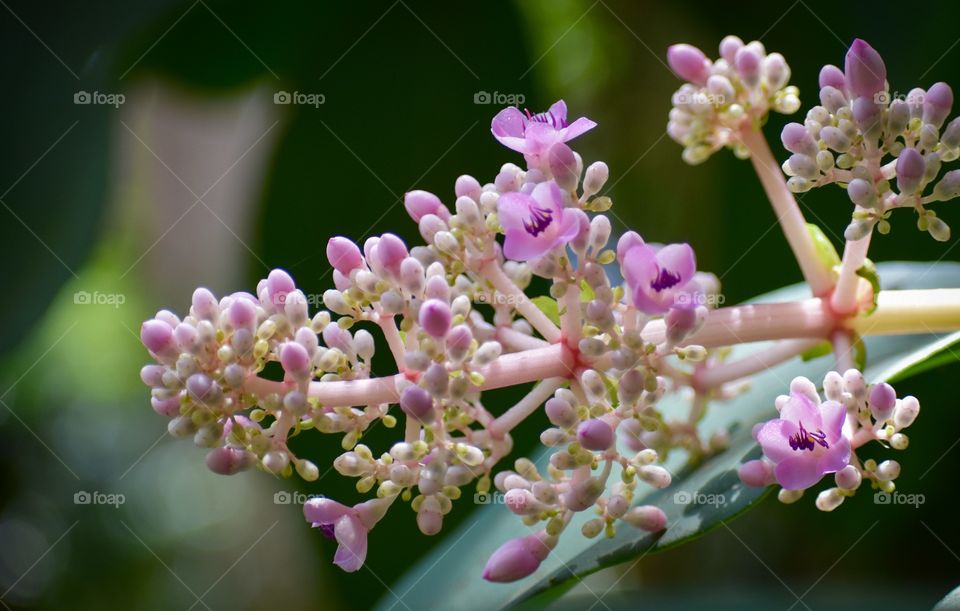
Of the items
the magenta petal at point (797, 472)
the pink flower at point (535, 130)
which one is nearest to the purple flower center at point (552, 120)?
the pink flower at point (535, 130)

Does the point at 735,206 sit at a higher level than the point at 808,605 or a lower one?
higher

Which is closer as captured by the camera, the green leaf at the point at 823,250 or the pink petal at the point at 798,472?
the pink petal at the point at 798,472

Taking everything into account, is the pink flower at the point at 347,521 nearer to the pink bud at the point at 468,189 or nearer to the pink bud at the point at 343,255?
the pink bud at the point at 343,255

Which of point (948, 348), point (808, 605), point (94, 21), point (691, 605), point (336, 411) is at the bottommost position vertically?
point (808, 605)

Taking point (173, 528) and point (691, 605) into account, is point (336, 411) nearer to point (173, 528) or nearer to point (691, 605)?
point (691, 605)

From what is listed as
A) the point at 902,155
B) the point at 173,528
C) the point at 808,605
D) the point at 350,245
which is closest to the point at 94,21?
the point at 350,245

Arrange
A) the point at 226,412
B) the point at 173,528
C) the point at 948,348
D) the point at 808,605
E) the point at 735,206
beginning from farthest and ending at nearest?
the point at 173,528
the point at 735,206
the point at 808,605
the point at 948,348
the point at 226,412
